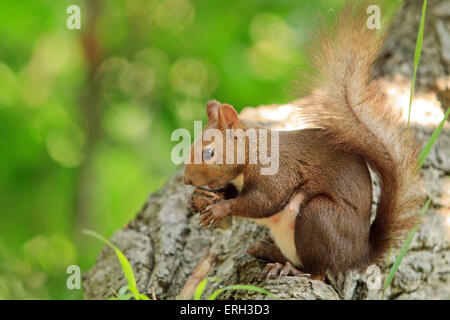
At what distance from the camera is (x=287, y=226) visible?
1640 millimetres

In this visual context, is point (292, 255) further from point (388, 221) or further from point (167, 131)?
point (167, 131)

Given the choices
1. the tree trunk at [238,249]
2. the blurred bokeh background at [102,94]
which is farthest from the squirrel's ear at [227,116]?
the blurred bokeh background at [102,94]

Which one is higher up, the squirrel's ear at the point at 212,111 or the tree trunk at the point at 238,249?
the squirrel's ear at the point at 212,111

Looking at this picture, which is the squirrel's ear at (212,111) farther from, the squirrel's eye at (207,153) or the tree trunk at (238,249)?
the tree trunk at (238,249)

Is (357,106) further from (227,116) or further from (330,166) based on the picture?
(227,116)

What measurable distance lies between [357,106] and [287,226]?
1.44 feet

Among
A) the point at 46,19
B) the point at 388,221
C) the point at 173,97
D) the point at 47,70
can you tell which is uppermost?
the point at 46,19

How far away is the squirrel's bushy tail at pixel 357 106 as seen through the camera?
1604mm

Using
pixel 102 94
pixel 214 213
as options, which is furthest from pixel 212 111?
pixel 102 94

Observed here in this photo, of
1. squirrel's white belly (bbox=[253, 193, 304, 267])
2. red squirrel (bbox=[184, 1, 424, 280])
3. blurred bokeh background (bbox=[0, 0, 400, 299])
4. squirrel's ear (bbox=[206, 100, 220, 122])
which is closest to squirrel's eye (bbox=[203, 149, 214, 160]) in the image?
red squirrel (bbox=[184, 1, 424, 280])

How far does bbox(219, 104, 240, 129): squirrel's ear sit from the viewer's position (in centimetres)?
159

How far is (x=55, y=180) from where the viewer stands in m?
3.89
